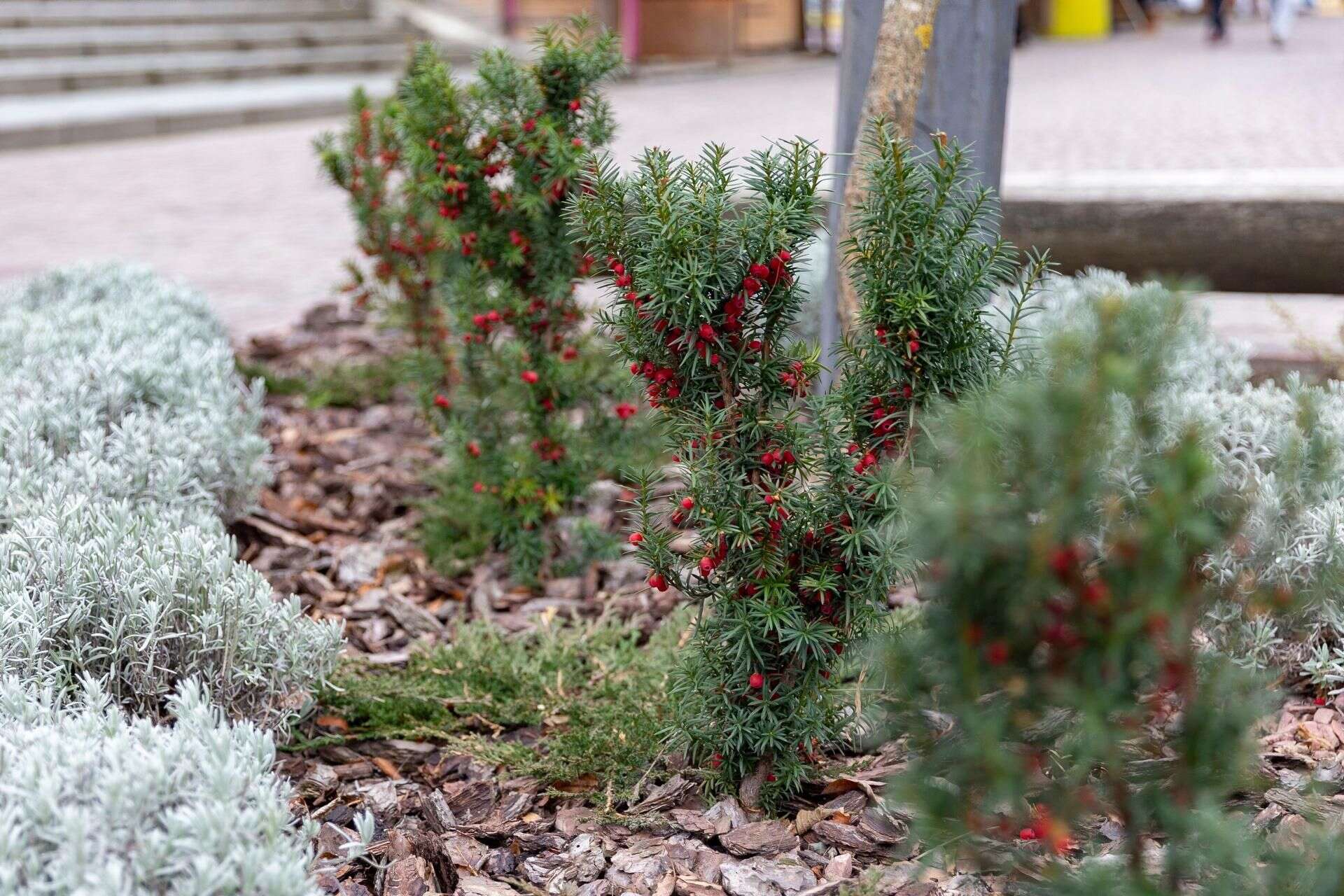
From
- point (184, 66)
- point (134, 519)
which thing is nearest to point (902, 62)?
point (134, 519)

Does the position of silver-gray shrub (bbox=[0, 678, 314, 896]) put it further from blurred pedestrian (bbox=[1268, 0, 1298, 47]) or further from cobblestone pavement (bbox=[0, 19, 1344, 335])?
blurred pedestrian (bbox=[1268, 0, 1298, 47])

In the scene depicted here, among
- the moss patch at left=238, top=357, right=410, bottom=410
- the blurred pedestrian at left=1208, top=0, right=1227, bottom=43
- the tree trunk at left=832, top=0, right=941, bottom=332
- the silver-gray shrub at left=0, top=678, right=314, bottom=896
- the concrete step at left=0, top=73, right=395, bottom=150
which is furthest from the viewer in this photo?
the blurred pedestrian at left=1208, top=0, right=1227, bottom=43

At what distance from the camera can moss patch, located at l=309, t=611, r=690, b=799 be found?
7.98ft

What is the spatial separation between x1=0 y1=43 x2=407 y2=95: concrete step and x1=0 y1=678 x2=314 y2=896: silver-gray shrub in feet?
44.1

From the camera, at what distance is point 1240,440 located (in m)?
3.02

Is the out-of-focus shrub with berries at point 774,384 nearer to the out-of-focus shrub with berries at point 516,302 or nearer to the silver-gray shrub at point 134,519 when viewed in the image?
the silver-gray shrub at point 134,519

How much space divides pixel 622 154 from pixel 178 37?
8.79 meters

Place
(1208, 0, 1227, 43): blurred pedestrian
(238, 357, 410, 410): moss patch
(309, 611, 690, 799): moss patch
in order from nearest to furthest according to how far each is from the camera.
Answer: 1. (309, 611, 690, 799): moss patch
2. (238, 357, 410, 410): moss patch
3. (1208, 0, 1227, 43): blurred pedestrian

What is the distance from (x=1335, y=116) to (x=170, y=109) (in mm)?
12206

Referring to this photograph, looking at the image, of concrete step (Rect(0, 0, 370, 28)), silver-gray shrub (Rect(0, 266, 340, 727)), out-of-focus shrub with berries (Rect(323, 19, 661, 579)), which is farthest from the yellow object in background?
silver-gray shrub (Rect(0, 266, 340, 727))

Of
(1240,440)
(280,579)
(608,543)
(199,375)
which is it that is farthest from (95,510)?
(1240,440)

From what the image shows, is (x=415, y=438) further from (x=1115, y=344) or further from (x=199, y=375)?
(x=1115, y=344)

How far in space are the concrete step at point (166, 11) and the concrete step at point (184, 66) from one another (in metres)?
0.63

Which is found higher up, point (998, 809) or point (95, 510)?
point (95, 510)
